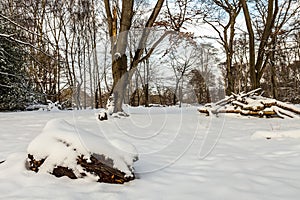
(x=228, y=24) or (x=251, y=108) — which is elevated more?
(x=228, y=24)

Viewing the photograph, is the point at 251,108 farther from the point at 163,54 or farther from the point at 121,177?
the point at 121,177

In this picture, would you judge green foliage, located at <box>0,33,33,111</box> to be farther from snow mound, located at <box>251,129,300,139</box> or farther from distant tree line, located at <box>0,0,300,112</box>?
snow mound, located at <box>251,129,300,139</box>

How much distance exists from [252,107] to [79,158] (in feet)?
21.6

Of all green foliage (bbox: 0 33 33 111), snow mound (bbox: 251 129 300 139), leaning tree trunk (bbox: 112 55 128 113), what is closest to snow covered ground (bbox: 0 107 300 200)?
snow mound (bbox: 251 129 300 139)


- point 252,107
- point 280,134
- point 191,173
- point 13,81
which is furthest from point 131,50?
point 191,173

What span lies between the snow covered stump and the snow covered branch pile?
611cm

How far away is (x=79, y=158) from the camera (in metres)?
2.23

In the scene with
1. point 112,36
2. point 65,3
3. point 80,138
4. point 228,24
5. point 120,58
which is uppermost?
point 65,3

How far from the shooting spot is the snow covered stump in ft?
7.27

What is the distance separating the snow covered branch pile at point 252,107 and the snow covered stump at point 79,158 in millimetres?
6115

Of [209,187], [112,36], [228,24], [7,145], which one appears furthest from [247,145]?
[228,24]

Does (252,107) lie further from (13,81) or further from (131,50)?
(13,81)

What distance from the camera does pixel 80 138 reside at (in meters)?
2.32

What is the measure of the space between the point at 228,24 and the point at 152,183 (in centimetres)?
1361
